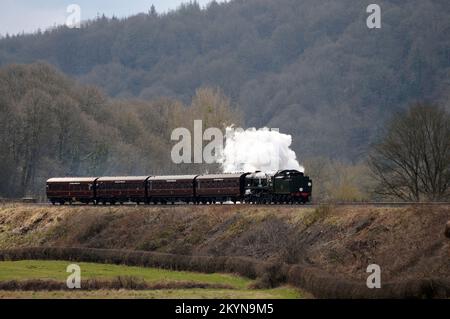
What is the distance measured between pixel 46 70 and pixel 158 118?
24075 mm

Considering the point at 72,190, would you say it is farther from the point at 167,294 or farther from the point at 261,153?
the point at 167,294

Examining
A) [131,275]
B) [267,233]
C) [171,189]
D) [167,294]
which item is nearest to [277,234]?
[267,233]

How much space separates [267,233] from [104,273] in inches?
410

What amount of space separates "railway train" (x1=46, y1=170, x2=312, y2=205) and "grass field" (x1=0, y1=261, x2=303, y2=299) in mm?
16660

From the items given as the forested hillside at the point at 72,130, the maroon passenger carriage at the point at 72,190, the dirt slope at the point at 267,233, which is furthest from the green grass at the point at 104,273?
the forested hillside at the point at 72,130

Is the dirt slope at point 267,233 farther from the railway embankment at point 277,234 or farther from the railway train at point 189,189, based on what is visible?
the railway train at point 189,189

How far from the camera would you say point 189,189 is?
293 ft

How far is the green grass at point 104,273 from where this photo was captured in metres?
58.5

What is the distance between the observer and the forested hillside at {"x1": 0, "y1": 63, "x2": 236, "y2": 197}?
140m

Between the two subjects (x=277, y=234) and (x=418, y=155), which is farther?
(x=418, y=155)

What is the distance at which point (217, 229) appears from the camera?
71125 millimetres

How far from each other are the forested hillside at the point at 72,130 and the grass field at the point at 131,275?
68175 mm

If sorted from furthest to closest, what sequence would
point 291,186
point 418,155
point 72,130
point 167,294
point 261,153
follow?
point 72,130, point 261,153, point 418,155, point 291,186, point 167,294
